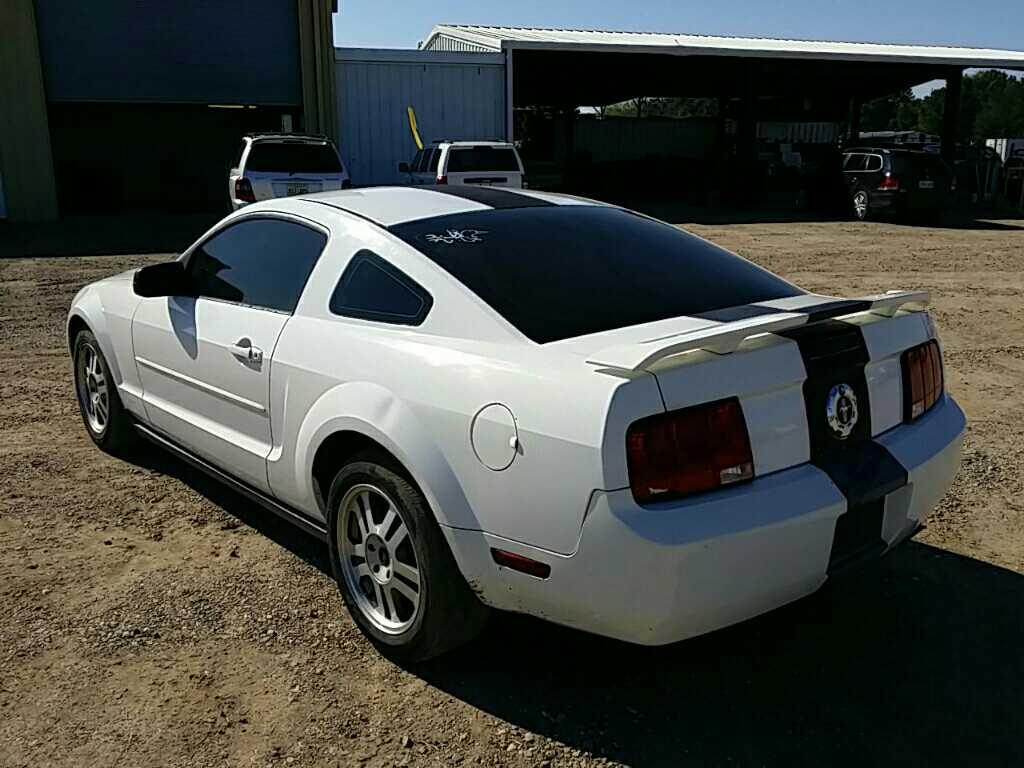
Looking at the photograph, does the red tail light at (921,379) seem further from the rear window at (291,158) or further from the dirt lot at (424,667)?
the rear window at (291,158)

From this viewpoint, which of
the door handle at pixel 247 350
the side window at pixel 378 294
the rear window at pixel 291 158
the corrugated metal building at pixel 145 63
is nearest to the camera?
the side window at pixel 378 294

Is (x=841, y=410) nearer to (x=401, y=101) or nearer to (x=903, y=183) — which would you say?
(x=903, y=183)

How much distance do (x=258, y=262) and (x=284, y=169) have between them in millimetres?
11325

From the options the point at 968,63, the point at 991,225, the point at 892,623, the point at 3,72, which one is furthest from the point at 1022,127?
the point at 892,623

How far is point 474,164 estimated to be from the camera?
650 inches

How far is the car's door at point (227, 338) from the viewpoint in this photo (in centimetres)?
353

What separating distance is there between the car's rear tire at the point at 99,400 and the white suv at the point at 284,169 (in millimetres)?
9251

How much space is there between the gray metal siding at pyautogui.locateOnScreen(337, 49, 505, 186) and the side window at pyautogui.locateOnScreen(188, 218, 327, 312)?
1777 centimetres

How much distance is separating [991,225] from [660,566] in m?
21.0

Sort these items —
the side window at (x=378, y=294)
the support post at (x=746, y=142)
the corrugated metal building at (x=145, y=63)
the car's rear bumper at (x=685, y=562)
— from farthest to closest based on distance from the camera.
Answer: the support post at (x=746, y=142) < the corrugated metal building at (x=145, y=63) < the side window at (x=378, y=294) < the car's rear bumper at (x=685, y=562)

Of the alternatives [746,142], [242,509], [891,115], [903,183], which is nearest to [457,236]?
[242,509]

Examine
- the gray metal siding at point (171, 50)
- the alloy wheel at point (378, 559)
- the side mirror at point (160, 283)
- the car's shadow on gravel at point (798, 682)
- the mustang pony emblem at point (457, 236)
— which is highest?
the gray metal siding at point (171, 50)

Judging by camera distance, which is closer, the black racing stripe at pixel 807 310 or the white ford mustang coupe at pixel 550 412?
the white ford mustang coupe at pixel 550 412

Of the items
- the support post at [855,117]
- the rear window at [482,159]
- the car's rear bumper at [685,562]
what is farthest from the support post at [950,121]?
the car's rear bumper at [685,562]
